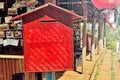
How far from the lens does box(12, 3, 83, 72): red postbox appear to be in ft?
15.3

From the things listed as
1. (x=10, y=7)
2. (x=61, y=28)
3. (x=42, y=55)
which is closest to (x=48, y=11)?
Answer: (x=61, y=28)

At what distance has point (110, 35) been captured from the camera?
2634 cm

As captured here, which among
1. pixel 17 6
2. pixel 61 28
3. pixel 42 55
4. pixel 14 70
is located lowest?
pixel 14 70

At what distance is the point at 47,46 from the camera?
4.70m

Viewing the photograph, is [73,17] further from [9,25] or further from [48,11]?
[9,25]

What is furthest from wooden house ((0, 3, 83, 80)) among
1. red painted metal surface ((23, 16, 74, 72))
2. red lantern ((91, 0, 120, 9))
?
red lantern ((91, 0, 120, 9))

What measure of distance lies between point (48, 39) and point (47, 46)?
12cm

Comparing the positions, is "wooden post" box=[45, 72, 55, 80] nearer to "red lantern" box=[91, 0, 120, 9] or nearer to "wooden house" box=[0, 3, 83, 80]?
"wooden house" box=[0, 3, 83, 80]

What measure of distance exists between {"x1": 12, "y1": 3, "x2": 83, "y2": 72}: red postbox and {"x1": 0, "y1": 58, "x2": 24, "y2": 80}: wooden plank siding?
4.60 ft

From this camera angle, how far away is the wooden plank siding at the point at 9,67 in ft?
20.0

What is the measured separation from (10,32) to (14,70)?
941mm

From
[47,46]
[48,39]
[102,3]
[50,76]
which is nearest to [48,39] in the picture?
[48,39]

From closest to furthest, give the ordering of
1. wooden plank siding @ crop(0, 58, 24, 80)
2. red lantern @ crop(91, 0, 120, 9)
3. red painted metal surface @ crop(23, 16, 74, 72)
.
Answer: red painted metal surface @ crop(23, 16, 74, 72) → red lantern @ crop(91, 0, 120, 9) → wooden plank siding @ crop(0, 58, 24, 80)

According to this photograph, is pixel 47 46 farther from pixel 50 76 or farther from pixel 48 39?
pixel 50 76
